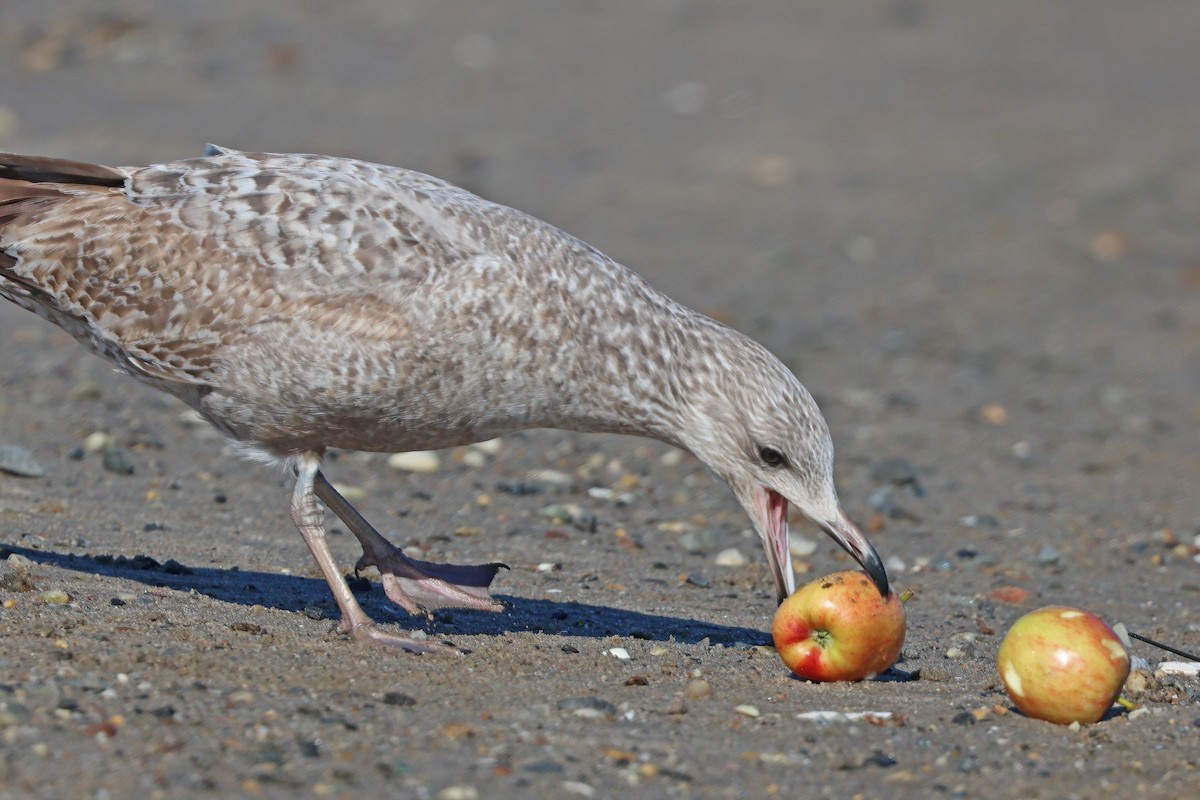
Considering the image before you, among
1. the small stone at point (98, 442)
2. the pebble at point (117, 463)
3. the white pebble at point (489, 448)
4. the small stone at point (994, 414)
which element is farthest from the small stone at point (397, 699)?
the small stone at point (994, 414)

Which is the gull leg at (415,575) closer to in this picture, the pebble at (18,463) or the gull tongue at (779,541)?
the gull tongue at (779,541)

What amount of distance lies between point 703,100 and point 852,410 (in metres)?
6.15

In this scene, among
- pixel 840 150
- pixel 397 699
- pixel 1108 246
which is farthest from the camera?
pixel 840 150

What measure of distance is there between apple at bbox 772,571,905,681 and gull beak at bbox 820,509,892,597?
3 cm

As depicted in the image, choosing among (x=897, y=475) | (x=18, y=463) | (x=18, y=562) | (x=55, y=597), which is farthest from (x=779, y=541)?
(x=18, y=463)

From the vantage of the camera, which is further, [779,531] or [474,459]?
[474,459]

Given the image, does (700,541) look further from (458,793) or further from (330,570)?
(458,793)

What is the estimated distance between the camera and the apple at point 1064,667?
5062mm

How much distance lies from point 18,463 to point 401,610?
2524 millimetres

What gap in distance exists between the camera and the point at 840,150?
49.2ft

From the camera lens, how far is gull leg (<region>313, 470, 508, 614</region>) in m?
6.64

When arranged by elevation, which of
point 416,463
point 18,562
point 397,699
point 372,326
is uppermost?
point 372,326

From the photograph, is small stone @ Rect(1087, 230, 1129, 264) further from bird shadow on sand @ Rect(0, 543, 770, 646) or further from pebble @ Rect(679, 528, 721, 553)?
bird shadow on sand @ Rect(0, 543, 770, 646)

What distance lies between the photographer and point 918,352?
11789 mm
